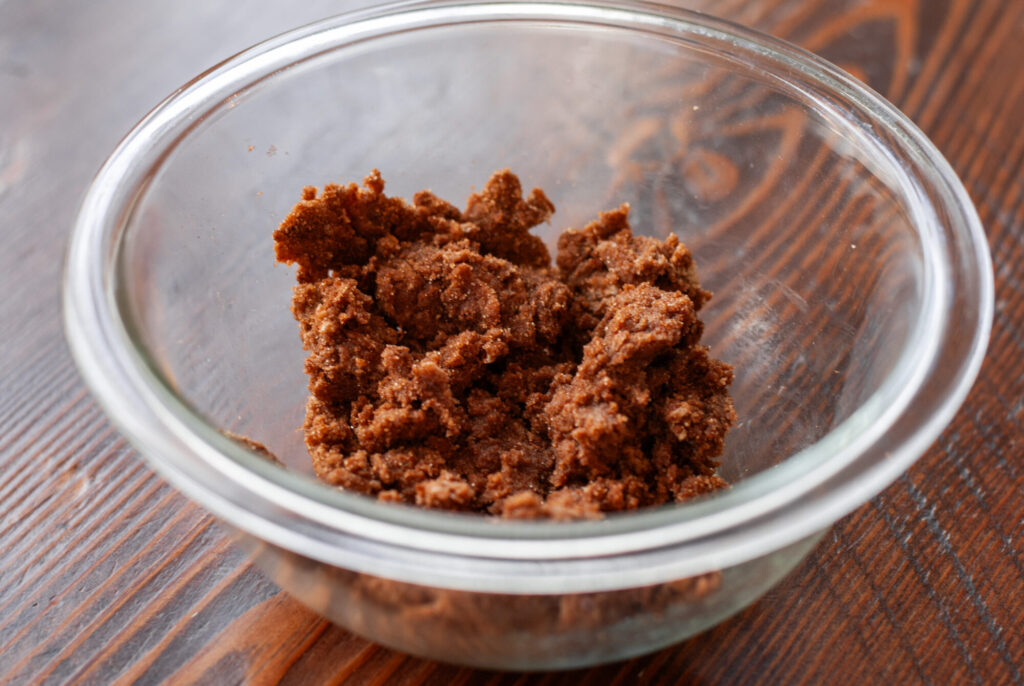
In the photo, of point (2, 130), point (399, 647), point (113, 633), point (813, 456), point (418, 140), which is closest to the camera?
point (813, 456)

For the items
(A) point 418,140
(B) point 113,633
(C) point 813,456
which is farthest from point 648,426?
(B) point 113,633

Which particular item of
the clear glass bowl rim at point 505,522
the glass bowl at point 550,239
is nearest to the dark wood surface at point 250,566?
the glass bowl at point 550,239

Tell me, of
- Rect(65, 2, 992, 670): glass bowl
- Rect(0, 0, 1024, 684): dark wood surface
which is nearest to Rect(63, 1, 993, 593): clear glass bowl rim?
Rect(65, 2, 992, 670): glass bowl

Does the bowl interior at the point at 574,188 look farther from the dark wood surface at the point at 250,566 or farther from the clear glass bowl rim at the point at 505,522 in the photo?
the dark wood surface at the point at 250,566

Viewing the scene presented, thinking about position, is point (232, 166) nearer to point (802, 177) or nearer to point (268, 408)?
point (268, 408)

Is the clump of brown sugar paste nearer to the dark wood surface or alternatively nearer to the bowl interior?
the bowl interior

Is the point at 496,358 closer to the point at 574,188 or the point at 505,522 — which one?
the point at 505,522

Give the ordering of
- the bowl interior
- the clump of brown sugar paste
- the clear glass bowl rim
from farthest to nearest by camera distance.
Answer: the bowl interior < the clump of brown sugar paste < the clear glass bowl rim
